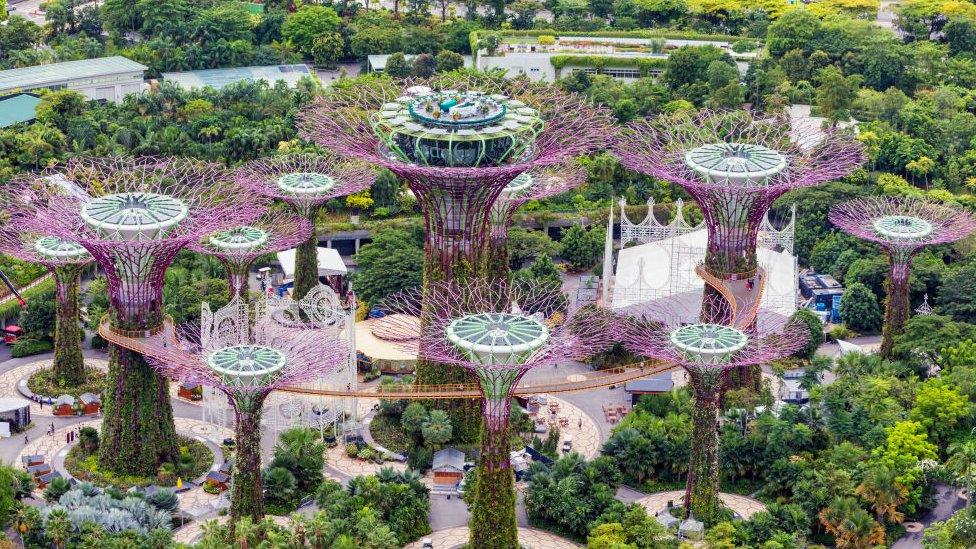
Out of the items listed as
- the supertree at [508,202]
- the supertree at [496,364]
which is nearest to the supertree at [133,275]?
the supertree at [496,364]

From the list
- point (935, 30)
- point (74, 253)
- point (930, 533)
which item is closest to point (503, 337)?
point (930, 533)

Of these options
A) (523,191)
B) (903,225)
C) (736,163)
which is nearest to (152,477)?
(523,191)

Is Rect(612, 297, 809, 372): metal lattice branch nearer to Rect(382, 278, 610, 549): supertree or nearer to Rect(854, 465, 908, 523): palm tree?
Rect(382, 278, 610, 549): supertree

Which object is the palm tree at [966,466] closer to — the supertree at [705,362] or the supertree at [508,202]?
the supertree at [705,362]

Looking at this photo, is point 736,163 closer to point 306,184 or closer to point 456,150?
point 456,150

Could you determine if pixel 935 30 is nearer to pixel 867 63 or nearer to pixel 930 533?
pixel 867 63

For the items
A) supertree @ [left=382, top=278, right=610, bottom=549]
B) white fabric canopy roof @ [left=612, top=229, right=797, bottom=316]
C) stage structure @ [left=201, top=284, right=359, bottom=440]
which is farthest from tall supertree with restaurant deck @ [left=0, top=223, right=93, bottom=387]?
white fabric canopy roof @ [left=612, top=229, right=797, bottom=316]

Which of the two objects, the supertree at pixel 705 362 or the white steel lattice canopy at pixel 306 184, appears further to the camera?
the white steel lattice canopy at pixel 306 184
